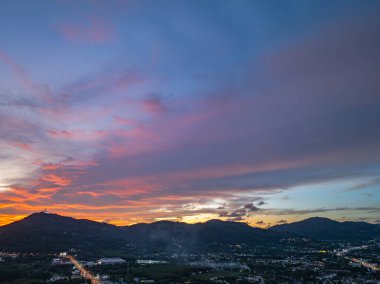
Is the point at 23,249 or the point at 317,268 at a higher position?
the point at 23,249

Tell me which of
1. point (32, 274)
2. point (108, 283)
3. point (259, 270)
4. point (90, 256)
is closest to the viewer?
point (108, 283)

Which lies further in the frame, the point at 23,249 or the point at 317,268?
the point at 23,249

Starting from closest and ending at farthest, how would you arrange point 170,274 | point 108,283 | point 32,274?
point 108,283, point 32,274, point 170,274

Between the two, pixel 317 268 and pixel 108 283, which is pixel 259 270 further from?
pixel 108 283

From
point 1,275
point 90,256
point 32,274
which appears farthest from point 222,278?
point 90,256

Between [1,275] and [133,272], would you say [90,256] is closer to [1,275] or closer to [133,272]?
[133,272]

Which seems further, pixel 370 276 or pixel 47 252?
pixel 47 252

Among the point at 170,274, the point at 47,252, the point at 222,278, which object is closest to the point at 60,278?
the point at 170,274

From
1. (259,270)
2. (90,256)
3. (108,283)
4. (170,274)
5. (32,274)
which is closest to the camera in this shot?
(108,283)

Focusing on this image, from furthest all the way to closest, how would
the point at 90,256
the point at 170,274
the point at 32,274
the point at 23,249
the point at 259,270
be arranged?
the point at 23,249 → the point at 90,256 → the point at 259,270 → the point at 170,274 → the point at 32,274
